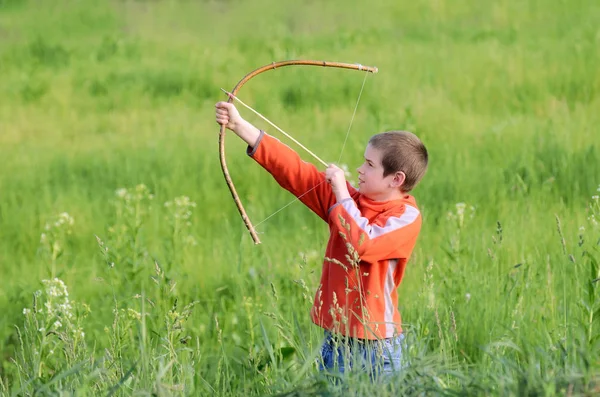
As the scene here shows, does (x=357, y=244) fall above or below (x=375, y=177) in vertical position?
below

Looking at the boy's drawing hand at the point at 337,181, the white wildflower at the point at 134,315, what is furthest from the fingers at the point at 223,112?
the white wildflower at the point at 134,315

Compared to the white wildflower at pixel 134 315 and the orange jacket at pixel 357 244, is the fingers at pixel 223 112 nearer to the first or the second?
the orange jacket at pixel 357 244

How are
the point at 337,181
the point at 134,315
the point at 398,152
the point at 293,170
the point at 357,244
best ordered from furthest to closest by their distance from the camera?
the point at 134,315, the point at 293,170, the point at 398,152, the point at 337,181, the point at 357,244

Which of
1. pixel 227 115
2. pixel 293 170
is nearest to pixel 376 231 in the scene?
pixel 293 170

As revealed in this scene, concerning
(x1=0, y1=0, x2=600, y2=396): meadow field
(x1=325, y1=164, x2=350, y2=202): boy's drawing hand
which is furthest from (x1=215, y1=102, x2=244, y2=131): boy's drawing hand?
(x1=0, y1=0, x2=600, y2=396): meadow field

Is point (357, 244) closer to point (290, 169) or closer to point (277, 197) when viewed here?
point (290, 169)

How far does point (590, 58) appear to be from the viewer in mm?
9977

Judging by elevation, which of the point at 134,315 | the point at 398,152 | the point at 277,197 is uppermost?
the point at 398,152

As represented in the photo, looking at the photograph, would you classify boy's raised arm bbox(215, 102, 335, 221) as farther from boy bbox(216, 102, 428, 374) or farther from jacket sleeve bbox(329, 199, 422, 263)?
jacket sleeve bbox(329, 199, 422, 263)

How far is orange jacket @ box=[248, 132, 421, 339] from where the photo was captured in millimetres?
3656

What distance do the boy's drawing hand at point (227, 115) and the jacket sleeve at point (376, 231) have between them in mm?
547

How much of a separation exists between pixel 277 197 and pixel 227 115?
344 centimetres

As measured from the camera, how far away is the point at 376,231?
3682 millimetres

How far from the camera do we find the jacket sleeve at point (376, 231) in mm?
3629
